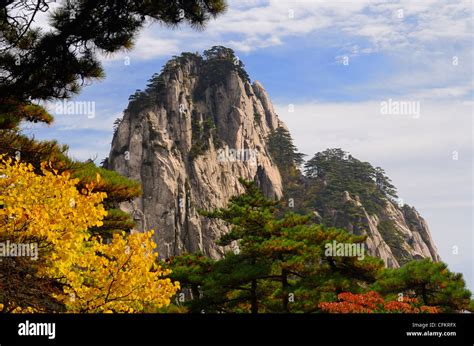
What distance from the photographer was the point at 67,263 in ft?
27.3

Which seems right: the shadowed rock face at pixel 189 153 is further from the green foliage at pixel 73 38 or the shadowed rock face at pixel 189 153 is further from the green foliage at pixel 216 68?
the green foliage at pixel 73 38

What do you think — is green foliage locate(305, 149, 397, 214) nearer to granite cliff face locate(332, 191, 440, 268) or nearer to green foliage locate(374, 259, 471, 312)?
granite cliff face locate(332, 191, 440, 268)

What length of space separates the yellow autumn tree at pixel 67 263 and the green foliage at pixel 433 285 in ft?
21.0

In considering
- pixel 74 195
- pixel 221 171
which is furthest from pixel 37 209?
pixel 221 171

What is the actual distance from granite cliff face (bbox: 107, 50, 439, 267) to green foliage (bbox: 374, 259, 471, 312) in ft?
146

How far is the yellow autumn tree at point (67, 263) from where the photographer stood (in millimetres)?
7934

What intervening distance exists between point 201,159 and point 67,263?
2326 inches

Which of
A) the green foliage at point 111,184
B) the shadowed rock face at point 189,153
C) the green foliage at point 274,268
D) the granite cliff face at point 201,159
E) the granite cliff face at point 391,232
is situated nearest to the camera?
the green foliage at point 111,184

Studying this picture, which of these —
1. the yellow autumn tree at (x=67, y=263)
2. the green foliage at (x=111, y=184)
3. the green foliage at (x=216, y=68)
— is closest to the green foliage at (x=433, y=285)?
the yellow autumn tree at (x=67, y=263)

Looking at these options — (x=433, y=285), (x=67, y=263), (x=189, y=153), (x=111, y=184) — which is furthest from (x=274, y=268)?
(x=189, y=153)

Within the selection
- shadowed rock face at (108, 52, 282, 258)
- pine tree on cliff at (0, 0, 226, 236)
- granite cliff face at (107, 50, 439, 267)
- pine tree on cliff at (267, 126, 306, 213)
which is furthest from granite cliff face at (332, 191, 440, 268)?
pine tree on cliff at (0, 0, 226, 236)

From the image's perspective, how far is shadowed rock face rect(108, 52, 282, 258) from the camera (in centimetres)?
5978

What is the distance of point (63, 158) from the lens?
44.6ft

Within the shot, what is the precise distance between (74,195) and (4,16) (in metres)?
2.89
